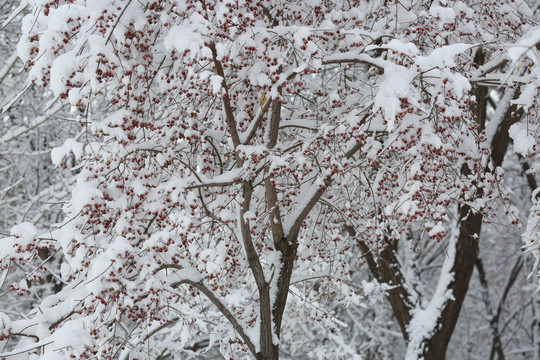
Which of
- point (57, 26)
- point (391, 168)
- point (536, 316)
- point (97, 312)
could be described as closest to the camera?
point (57, 26)

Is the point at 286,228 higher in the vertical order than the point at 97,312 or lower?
→ higher

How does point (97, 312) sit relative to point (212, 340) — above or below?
below

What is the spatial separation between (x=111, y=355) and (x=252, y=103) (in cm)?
257

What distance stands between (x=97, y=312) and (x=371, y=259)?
5.48 metres

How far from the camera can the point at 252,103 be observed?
5441 millimetres

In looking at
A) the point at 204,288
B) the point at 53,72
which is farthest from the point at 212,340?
the point at 53,72

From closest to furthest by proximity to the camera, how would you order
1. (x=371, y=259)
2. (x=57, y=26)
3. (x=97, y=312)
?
(x=57, y=26)
(x=97, y=312)
(x=371, y=259)

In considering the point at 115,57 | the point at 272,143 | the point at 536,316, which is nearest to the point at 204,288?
the point at 272,143

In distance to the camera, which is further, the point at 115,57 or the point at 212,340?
the point at 212,340

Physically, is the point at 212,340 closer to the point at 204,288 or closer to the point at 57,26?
the point at 204,288

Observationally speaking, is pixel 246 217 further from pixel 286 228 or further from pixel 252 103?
pixel 252 103

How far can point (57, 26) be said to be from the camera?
11.8 ft

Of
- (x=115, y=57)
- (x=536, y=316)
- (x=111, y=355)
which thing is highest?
(x=536, y=316)

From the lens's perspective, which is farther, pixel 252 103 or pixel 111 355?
pixel 252 103
